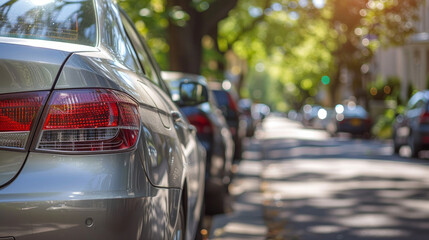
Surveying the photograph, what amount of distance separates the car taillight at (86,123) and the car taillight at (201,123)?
17.9 feet

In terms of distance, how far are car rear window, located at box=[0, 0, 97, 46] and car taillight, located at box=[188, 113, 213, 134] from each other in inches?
195

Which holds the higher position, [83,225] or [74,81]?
[74,81]

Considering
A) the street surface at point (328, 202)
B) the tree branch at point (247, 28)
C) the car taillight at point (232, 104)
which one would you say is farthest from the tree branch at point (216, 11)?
the tree branch at point (247, 28)

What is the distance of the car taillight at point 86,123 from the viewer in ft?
9.61

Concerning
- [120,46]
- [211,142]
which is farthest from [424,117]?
[120,46]

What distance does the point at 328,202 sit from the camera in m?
10.3

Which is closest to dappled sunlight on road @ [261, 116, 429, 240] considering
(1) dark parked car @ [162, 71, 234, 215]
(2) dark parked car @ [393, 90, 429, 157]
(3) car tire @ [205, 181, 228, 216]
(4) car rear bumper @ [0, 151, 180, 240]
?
(3) car tire @ [205, 181, 228, 216]

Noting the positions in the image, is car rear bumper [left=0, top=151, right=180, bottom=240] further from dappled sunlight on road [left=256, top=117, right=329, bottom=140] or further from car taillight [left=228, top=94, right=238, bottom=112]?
dappled sunlight on road [left=256, top=117, right=329, bottom=140]

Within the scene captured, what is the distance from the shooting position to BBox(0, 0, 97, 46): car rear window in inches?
128

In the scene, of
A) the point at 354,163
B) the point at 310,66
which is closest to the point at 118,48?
the point at 354,163

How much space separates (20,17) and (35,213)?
0.93 meters

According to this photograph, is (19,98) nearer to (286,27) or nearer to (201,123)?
(201,123)

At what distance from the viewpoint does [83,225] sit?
9.42 ft

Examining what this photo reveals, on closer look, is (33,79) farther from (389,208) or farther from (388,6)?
(388,6)
